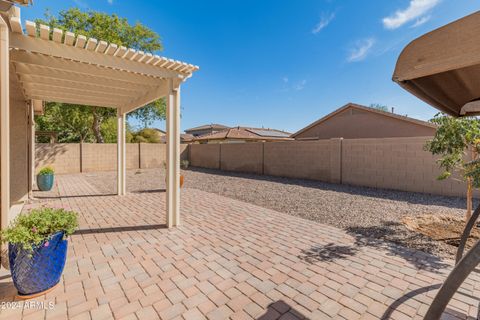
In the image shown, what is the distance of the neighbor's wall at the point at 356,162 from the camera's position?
7.71 meters

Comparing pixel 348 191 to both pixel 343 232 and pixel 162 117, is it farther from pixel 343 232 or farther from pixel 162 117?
pixel 162 117

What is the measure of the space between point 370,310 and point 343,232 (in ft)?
7.53

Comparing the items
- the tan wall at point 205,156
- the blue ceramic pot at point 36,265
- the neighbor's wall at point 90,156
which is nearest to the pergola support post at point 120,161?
the blue ceramic pot at point 36,265

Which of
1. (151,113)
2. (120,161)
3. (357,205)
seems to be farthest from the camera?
(151,113)

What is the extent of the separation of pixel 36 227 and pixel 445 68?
3705 mm

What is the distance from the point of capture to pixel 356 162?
9.42m

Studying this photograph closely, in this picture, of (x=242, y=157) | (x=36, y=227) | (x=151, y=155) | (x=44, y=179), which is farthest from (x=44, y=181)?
(x=242, y=157)

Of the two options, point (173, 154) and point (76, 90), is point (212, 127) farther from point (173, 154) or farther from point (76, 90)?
point (173, 154)

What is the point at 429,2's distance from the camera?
5965 millimetres

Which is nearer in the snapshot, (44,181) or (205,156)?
(44,181)

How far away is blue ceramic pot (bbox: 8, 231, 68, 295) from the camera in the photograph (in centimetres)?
234

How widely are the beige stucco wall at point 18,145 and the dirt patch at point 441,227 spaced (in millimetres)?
8941

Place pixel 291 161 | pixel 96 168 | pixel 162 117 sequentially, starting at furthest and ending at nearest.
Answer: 1. pixel 162 117
2. pixel 96 168
3. pixel 291 161

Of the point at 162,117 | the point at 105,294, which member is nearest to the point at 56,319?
the point at 105,294
